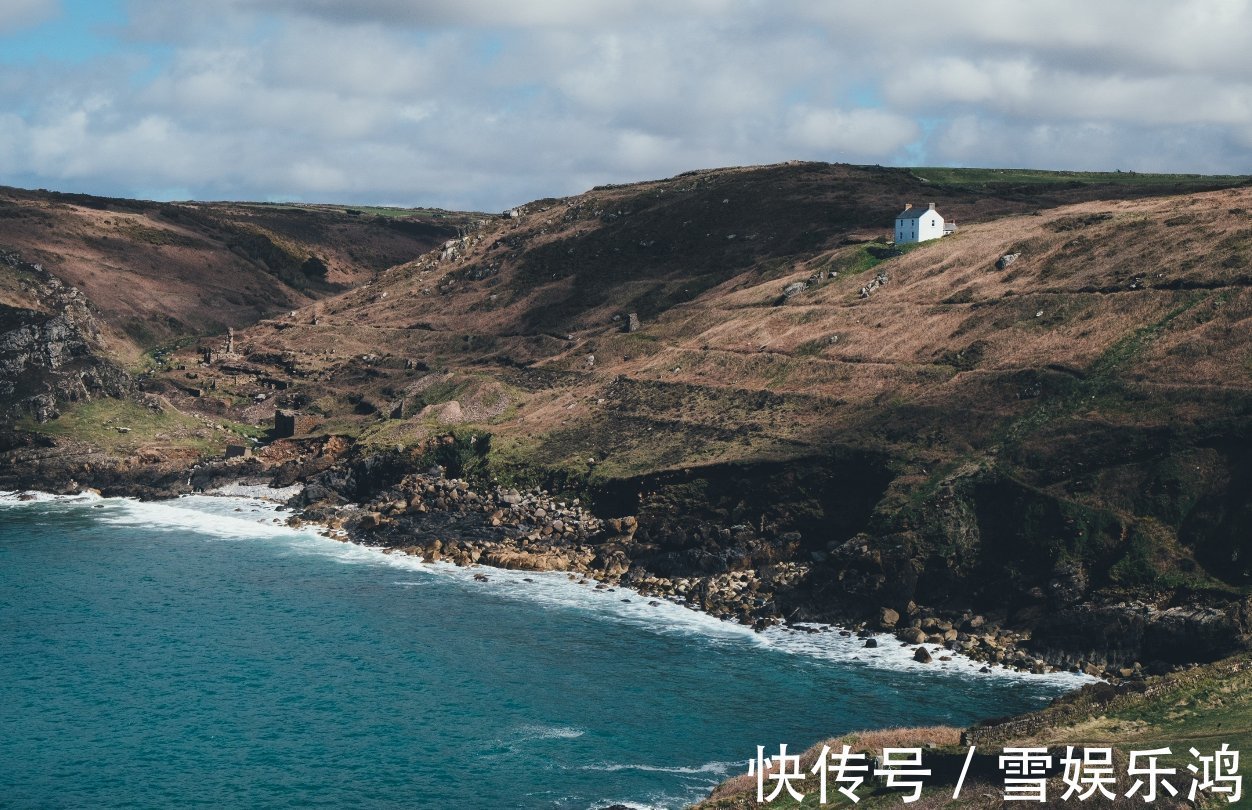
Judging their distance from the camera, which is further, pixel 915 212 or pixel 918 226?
pixel 915 212

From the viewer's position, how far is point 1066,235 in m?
123

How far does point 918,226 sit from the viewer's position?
138875mm

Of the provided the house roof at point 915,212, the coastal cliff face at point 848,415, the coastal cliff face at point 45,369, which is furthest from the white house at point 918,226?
the coastal cliff face at point 45,369

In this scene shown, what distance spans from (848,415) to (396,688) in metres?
48.3

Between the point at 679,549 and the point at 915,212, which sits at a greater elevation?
the point at 915,212

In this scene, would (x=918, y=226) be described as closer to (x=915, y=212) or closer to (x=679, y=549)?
(x=915, y=212)

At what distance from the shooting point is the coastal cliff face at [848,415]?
78000 millimetres

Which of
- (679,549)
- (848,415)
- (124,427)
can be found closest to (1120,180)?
(848,415)

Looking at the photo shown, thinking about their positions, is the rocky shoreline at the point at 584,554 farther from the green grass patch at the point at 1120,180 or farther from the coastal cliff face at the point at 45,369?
the green grass patch at the point at 1120,180

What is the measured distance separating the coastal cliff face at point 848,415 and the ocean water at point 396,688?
7484 mm

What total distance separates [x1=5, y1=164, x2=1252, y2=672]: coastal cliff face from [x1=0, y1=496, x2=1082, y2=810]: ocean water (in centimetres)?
748

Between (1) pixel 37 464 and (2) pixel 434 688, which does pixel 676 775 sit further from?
(1) pixel 37 464

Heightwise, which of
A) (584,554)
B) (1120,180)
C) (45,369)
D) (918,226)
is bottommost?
(584,554)

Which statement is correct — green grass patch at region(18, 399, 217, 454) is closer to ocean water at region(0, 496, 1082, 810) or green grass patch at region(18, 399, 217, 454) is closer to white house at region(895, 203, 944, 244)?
ocean water at region(0, 496, 1082, 810)
